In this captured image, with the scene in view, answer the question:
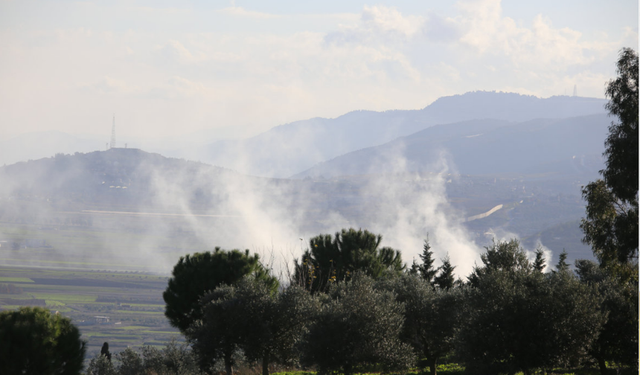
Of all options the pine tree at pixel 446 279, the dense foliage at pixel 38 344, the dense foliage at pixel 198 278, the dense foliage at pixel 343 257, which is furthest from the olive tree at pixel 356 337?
the pine tree at pixel 446 279

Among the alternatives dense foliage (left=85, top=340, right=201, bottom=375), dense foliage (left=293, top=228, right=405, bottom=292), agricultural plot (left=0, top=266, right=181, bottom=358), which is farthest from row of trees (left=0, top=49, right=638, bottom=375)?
agricultural plot (left=0, top=266, right=181, bottom=358)

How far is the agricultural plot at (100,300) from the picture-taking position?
5202 inches

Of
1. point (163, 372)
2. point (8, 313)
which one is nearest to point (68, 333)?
point (8, 313)

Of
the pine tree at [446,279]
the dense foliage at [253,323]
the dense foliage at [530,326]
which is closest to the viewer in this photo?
the dense foliage at [530,326]

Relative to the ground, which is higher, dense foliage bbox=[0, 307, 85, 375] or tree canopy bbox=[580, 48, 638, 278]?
tree canopy bbox=[580, 48, 638, 278]

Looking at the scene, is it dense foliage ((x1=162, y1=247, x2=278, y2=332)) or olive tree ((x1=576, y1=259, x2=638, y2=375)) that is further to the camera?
dense foliage ((x1=162, y1=247, x2=278, y2=332))

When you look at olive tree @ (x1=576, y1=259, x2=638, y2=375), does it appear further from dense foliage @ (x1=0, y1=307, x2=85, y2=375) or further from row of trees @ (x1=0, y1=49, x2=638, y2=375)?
dense foliage @ (x1=0, y1=307, x2=85, y2=375)

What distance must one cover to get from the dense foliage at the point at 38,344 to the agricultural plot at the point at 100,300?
9108 centimetres

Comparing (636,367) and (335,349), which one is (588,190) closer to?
(636,367)

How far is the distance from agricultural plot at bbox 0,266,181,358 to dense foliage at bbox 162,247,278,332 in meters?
85.4

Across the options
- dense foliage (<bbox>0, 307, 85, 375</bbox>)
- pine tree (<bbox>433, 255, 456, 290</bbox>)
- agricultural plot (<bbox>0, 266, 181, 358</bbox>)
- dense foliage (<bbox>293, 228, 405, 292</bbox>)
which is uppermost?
dense foliage (<bbox>293, 228, 405, 292</bbox>)

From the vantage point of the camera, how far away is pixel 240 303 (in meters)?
25.8

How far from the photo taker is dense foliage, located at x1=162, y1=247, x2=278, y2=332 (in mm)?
34406

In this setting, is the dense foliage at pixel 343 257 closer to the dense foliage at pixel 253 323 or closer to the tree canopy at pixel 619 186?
the dense foliage at pixel 253 323
